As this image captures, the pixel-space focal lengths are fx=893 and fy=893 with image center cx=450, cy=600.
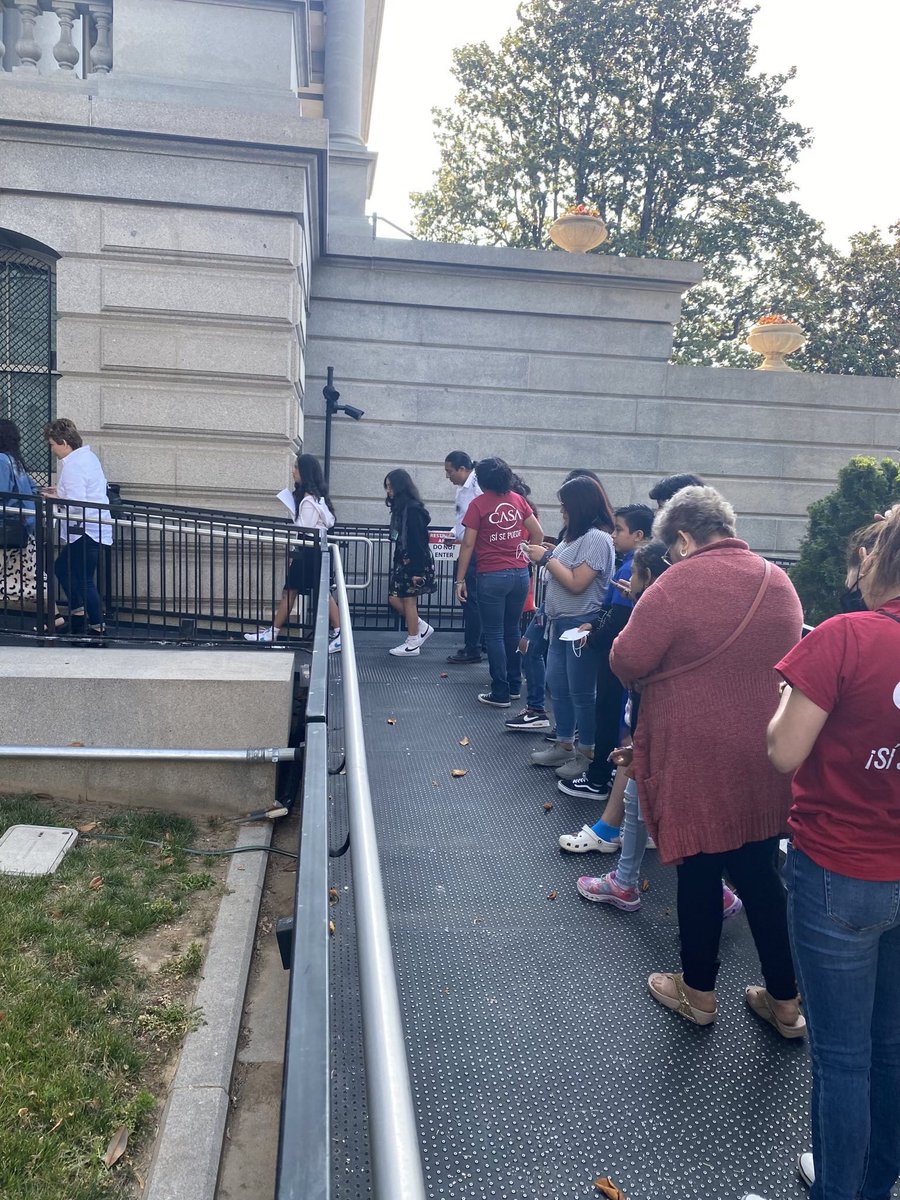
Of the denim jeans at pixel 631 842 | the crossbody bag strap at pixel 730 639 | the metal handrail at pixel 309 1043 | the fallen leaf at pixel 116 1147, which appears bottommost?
the fallen leaf at pixel 116 1147

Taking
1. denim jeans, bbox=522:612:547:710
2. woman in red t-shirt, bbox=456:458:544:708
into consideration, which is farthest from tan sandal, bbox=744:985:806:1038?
woman in red t-shirt, bbox=456:458:544:708

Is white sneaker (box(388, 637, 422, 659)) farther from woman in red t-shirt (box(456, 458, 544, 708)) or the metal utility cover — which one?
the metal utility cover

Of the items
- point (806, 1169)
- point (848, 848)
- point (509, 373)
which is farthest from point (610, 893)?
point (509, 373)

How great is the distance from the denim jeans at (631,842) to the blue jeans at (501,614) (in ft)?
9.98

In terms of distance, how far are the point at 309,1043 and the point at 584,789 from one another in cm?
442

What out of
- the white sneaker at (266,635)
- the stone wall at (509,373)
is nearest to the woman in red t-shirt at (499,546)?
the white sneaker at (266,635)

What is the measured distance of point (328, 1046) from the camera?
125 cm

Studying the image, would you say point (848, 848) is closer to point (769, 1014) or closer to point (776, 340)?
point (769, 1014)

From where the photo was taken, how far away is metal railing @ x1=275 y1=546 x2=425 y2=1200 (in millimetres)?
1009

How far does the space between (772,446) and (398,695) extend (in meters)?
9.09

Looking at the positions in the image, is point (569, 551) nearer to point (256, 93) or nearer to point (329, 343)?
point (256, 93)

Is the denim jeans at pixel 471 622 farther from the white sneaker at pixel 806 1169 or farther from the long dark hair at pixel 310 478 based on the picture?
the white sneaker at pixel 806 1169

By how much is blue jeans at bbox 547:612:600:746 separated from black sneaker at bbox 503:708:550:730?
778 millimetres

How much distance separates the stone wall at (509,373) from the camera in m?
13.1
